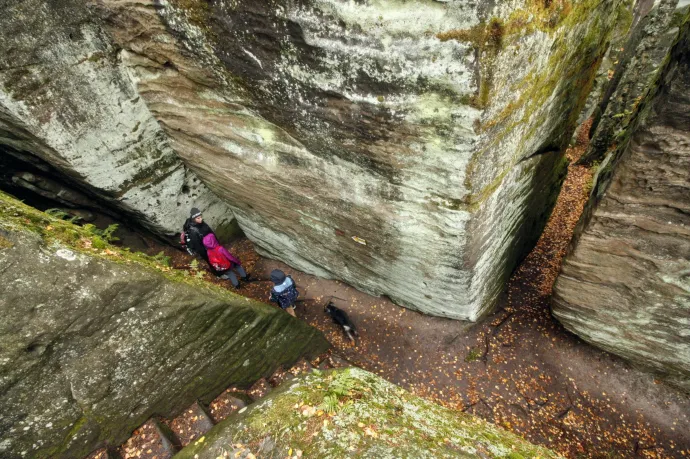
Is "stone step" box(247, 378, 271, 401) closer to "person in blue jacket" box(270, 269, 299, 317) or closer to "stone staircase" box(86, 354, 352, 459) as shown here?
"stone staircase" box(86, 354, 352, 459)

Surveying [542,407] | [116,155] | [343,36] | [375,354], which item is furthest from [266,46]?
[542,407]

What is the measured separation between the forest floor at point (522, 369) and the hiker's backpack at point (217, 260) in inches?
30.8

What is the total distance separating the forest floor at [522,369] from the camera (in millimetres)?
6402

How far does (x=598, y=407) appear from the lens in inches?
265

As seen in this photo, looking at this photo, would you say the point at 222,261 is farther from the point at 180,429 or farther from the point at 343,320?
the point at 180,429

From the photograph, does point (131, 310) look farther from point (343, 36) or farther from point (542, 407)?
point (542, 407)

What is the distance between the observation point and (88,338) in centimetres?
351

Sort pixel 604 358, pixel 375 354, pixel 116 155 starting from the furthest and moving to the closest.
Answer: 1. pixel 375 354
2. pixel 604 358
3. pixel 116 155

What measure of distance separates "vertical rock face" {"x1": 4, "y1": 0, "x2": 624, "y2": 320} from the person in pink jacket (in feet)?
3.68

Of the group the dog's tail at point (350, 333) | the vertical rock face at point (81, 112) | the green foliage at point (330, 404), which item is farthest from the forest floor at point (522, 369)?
the green foliage at point (330, 404)

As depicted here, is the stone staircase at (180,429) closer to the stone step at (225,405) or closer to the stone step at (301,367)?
the stone step at (225,405)

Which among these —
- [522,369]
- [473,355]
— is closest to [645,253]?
[522,369]

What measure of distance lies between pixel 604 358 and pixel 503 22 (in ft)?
24.0

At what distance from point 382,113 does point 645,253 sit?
4.37 m
